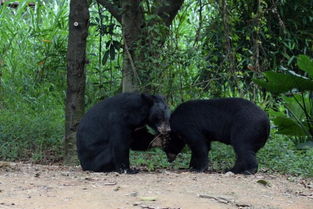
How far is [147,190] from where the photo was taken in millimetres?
5266

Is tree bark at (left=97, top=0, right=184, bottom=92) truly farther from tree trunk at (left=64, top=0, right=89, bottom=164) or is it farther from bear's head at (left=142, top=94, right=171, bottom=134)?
bear's head at (left=142, top=94, right=171, bottom=134)

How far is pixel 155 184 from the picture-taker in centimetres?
569

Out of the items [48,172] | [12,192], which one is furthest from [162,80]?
[12,192]

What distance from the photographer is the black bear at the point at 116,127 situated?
675 cm

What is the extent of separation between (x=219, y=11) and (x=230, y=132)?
2.15 metres

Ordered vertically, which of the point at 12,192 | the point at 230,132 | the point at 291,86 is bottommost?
the point at 12,192

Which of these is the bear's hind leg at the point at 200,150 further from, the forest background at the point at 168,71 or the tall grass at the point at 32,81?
the tall grass at the point at 32,81

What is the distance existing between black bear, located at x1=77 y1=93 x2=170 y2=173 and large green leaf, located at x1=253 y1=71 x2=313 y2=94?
1.15 metres

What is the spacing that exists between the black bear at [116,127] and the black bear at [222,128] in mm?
336

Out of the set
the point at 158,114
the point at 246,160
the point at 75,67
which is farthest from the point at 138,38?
the point at 246,160

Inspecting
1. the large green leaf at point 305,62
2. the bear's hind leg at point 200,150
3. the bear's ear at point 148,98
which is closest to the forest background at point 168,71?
the large green leaf at point 305,62

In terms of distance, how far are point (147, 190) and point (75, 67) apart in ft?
8.90

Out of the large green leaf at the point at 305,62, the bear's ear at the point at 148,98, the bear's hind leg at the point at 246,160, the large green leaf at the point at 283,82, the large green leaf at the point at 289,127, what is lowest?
the bear's hind leg at the point at 246,160

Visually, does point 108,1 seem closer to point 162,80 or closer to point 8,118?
point 162,80
